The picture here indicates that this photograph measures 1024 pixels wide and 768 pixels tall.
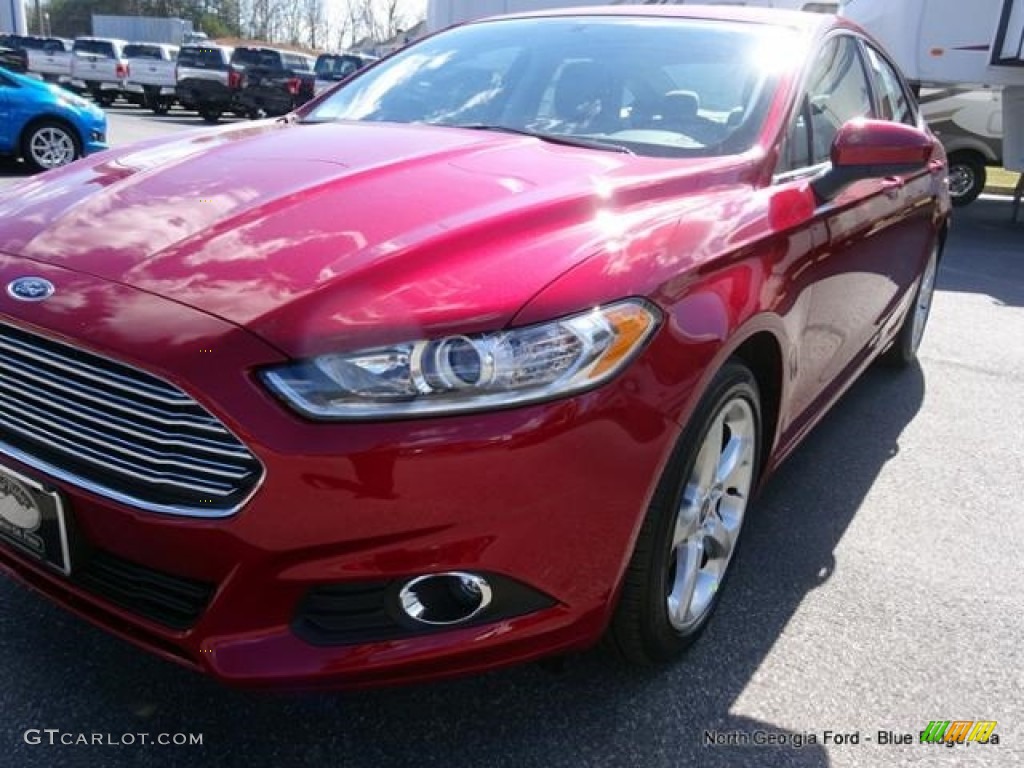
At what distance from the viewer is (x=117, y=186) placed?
2242 mm

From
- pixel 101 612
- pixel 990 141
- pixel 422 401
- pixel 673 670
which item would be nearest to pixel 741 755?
pixel 673 670

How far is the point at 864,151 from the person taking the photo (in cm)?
261

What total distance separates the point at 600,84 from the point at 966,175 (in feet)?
38.8

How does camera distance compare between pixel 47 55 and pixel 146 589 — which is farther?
pixel 47 55

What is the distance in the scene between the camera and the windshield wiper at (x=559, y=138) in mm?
2537

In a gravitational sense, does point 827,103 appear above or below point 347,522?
above

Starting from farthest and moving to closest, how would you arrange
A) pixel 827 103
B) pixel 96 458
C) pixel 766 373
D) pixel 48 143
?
1. pixel 48 143
2. pixel 827 103
3. pixel 766 373
4. pixel 96 458

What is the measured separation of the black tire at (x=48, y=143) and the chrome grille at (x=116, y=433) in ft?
32.4

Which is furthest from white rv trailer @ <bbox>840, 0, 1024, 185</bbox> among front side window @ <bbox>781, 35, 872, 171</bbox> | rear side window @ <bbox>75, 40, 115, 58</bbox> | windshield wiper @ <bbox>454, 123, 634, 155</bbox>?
rear side window @ <bbox>75, 40, 115, 58</bbox>

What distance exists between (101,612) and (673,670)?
1.33 meters

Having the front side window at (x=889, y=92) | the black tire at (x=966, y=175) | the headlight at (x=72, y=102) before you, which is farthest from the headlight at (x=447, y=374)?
the black tire at (x=966, y=175)

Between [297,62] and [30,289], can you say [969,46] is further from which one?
[297,62]

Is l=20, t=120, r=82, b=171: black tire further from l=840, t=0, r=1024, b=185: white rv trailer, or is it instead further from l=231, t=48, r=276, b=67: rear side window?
l=231, t=48, r=276, b=67: rear side window

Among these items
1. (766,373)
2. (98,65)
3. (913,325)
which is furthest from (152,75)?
(766,373)
